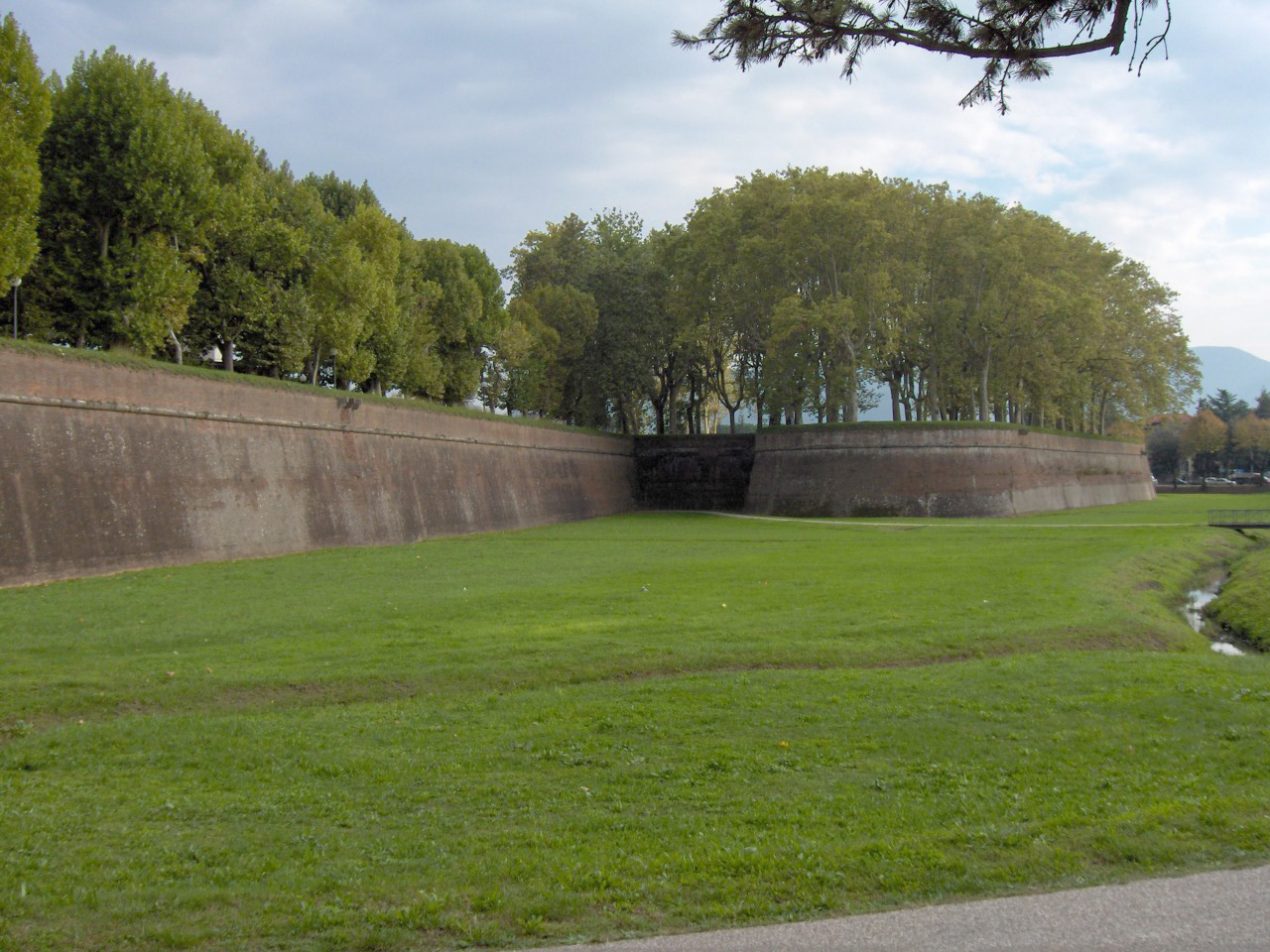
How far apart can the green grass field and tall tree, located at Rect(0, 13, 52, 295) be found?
8528mm

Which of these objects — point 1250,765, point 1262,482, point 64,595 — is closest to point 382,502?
point 64,595

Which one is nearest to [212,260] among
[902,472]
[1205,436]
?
[902,472]

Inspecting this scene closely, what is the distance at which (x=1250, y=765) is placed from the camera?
7473 millimetres

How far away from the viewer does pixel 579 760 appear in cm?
790

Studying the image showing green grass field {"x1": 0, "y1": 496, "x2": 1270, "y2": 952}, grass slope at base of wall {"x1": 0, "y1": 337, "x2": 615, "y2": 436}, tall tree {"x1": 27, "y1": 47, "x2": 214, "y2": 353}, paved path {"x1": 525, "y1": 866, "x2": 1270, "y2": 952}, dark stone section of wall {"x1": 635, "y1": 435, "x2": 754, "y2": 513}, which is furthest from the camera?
dark stone section of wall {"x1": 635, "y1": 435, "x2": 754, "y2": 513}

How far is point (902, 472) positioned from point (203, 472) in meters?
31.8

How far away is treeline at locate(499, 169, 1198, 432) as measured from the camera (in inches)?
1848

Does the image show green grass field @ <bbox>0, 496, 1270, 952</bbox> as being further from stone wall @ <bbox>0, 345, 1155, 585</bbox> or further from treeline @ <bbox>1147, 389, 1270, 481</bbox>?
treeline @ <bbox>1147, 389, 1270, 481</bbox>

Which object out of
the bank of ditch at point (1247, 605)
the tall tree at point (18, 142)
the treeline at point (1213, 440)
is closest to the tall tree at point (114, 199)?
the tall tree at point (18, 142)

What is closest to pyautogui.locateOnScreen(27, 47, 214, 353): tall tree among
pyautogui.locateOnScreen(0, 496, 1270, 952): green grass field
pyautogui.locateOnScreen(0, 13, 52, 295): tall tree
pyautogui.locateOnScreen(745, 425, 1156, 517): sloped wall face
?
pyautogui.locateOnScreen(0, 13, 52, 295): tall tree

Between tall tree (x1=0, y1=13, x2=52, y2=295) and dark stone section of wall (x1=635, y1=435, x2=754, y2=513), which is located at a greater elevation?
tall tree (x1=0, y1=13, x2=52, y2=295)

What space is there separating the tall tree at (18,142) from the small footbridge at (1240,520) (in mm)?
36872

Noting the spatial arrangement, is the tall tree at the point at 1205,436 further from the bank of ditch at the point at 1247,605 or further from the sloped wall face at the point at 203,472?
the sloped wall face at the point at 203,472

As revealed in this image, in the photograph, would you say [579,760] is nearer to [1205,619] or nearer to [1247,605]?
[1205,619]
